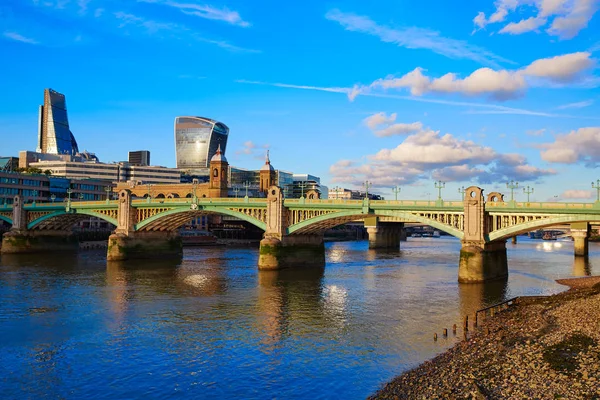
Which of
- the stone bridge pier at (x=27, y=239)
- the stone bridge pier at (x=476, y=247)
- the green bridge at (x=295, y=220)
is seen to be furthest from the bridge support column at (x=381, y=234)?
the stone bridge pier at (x=476, y=247)

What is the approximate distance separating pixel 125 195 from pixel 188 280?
28864mm

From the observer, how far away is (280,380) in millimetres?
25031

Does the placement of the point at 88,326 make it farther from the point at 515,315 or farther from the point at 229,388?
the point at 515,315

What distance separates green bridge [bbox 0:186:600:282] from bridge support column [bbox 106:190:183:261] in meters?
0.14

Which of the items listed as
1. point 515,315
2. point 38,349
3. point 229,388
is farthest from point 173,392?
point 515,315

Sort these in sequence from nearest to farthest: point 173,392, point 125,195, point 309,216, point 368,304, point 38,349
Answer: point 173,392
point 38,349
point 368,304
point 309,216
point 125,195

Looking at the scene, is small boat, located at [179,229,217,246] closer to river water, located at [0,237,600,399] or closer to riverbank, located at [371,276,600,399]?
river water, located at [0,237,600,399]

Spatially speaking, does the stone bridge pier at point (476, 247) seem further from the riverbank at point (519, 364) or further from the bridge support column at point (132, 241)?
the bridge support column at point (132, 241)

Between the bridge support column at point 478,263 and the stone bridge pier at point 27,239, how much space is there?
7644cm

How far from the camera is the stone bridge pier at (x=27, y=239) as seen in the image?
97312 millimetres

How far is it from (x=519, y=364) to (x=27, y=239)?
312 ft

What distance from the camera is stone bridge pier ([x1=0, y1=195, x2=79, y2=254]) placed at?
319 ft

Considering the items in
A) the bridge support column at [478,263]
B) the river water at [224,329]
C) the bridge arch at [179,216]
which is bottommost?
the river water at [224,329]

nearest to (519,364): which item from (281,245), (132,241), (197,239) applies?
(281,245)
